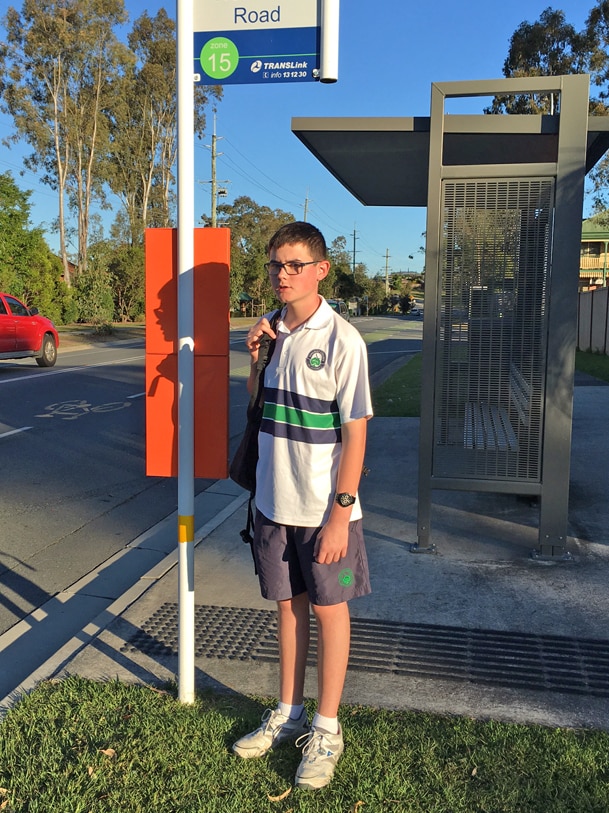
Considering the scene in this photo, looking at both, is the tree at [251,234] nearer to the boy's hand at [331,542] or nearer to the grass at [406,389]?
the grass at [406,389]

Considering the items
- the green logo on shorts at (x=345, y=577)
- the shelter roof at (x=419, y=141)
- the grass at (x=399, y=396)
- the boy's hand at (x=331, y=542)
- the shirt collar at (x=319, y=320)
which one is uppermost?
the shelter roof at (x=419, y=141)

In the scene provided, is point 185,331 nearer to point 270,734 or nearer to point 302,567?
point 302,567

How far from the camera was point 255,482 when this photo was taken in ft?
9.73

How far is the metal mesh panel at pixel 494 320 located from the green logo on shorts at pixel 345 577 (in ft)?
8.87

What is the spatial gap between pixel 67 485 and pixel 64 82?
137ft

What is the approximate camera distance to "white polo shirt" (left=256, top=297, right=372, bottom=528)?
2617 mm

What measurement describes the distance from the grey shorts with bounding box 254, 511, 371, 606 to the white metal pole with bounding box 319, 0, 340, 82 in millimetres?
1813

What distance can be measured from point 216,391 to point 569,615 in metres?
2.37

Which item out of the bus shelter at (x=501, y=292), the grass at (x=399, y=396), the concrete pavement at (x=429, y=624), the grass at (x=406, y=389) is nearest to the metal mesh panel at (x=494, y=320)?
the bus shelter at (x=501, y=292)

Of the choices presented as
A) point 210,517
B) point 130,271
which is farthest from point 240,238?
point 210,517

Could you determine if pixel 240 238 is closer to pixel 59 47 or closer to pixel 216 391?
pixel 59 47

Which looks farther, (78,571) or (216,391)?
(78,571)

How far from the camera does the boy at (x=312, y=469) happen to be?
8.63 ft

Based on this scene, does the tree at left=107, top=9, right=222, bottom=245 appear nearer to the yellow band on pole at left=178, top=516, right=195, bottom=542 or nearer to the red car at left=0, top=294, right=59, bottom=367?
the red car at left=0, top=294, right=59, bottom=367
